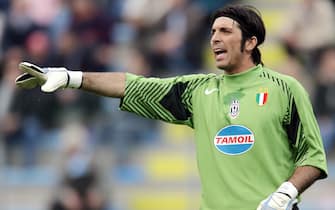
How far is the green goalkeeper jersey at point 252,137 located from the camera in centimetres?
661

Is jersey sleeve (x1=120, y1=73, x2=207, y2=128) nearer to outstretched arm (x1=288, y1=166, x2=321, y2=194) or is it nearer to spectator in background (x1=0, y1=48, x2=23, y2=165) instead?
outstretched arm (x1=288, y1=166, x2=321, y2=194)

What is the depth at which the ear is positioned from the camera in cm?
683

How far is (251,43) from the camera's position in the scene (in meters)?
6.85

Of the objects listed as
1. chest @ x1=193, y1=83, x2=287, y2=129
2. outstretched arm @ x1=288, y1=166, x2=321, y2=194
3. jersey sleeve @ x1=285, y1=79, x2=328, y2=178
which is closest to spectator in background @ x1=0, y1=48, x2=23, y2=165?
chest @ x1=193, y1=83, x2=287, y2=129

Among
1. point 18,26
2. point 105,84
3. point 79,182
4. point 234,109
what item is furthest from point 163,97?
point 18,26

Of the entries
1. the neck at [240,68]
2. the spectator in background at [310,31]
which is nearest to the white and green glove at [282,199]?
the neck at [240,68]

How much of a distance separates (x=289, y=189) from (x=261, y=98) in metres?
0.60

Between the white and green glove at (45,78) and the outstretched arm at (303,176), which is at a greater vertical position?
the white and green glove at (45,78)

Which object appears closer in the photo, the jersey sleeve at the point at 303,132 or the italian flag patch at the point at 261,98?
the jersey sleeve at the point at 303,132

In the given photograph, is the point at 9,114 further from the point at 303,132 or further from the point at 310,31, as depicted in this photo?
the point at 303,132

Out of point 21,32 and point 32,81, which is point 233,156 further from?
point 21,32

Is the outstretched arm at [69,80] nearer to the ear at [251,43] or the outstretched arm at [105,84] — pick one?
the outstretched arm at [105,84]

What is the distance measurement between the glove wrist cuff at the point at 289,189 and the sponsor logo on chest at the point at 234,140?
32cm

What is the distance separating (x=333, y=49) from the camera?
12602 millimetres
